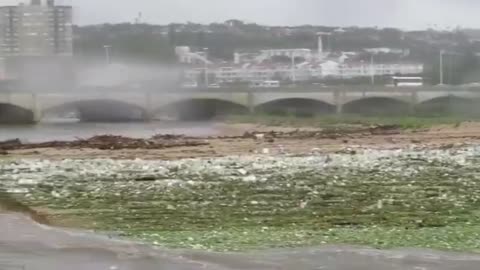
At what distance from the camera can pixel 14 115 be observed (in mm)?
88688

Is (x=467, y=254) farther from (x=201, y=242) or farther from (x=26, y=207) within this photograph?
(x=26, y=207)

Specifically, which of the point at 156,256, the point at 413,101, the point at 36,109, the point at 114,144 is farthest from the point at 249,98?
the point at 156,256

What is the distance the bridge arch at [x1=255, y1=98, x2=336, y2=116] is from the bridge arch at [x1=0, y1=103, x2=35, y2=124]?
20.5 metres

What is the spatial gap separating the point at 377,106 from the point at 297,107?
24.5ft

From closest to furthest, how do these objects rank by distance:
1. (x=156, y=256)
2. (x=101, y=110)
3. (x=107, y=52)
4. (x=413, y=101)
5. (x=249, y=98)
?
(x=156, y=256) < (x=413, y=101) < (x=249, y=98) < (x=101, y=110) < (x=107, y=52)

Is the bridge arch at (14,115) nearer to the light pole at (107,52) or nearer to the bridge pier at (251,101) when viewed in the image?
the light pole at (107,52)

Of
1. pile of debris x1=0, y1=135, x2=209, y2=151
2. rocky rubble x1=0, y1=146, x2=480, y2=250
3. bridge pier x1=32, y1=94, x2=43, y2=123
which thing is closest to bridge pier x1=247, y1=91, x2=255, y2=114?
bridge pier x1=32, y1=94, x2=43, y2=123

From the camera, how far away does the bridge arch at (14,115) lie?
281ft

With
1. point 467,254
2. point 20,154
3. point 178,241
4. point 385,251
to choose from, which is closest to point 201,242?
point 178,241

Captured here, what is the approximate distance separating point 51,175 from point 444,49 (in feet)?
349

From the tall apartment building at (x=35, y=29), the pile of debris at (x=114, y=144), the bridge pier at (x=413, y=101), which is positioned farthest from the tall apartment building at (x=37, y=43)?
the pile of debris at (x=114, y=144)

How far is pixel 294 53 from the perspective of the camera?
136 meters

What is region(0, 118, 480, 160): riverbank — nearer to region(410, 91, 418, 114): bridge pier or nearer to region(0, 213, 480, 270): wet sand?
region(410, 91, 418, 114): bridge pier

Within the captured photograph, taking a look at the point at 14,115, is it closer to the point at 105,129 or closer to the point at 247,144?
the point at 105,129
